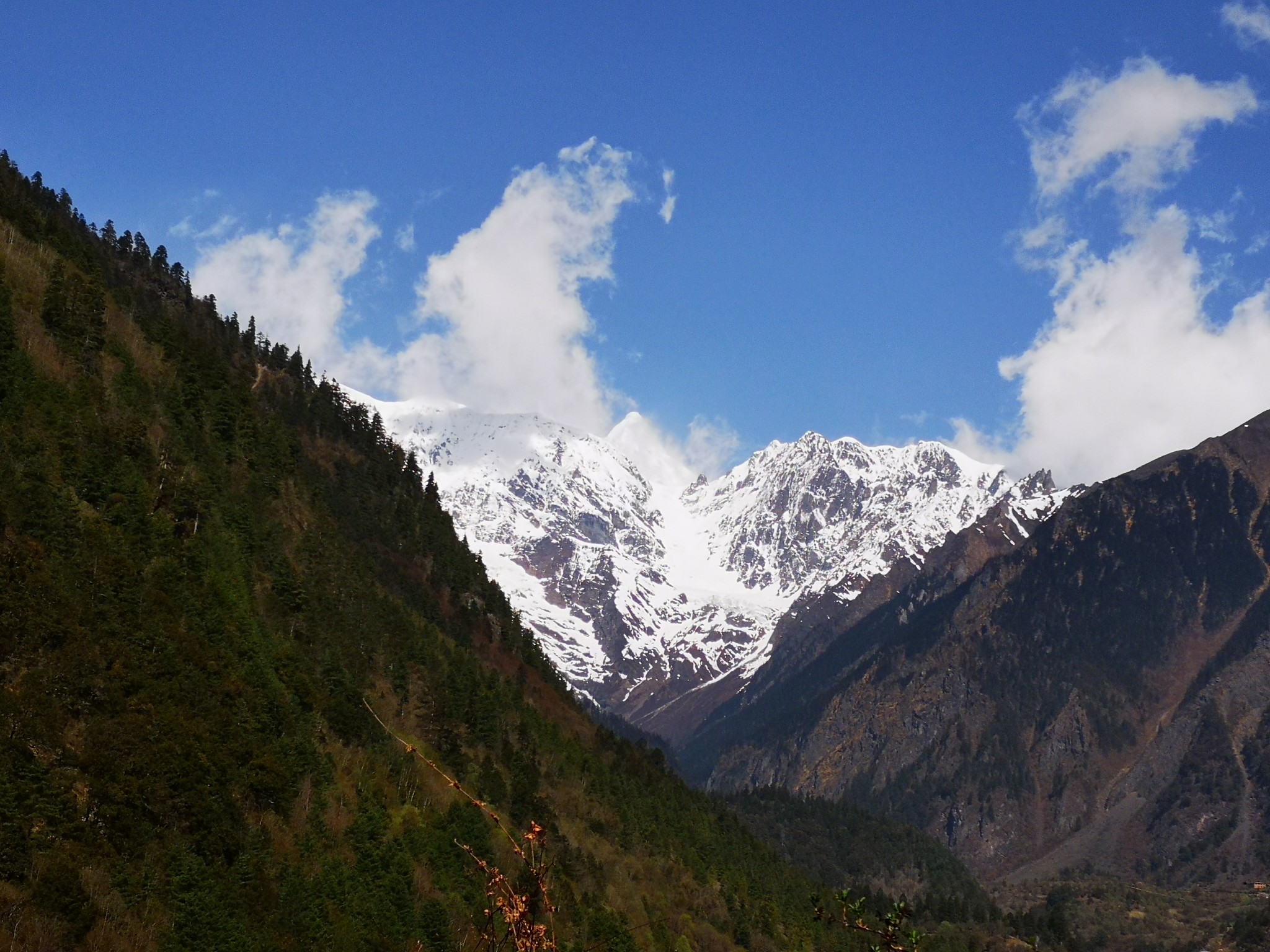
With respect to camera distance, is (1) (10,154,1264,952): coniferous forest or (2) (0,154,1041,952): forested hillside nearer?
(1) (10,154,1264,952): coniferous forest

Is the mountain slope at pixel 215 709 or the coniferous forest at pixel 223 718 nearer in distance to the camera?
the coniferous forest at pixel 223 718

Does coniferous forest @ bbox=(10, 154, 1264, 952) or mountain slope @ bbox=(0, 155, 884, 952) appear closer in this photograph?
coniferous forest @ bbox=(10, 154, 1264, 952)

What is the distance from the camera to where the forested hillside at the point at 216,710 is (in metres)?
68.3

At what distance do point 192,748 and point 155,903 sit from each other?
12.5 metres

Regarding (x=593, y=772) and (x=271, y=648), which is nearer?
(x=271, y=648)

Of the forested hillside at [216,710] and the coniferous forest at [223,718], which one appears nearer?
the coniferous forest at [223,718]

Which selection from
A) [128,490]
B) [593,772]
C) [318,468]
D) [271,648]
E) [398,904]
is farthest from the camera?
[318,468]

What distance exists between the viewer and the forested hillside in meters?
68.3

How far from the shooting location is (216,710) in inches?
3403

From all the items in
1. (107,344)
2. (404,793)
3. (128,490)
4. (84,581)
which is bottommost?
(404,793)

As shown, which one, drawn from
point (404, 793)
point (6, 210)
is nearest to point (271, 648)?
point (404, 793)

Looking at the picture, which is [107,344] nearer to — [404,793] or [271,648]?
[271,648]

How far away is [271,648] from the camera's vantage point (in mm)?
109062

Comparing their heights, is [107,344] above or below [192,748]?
above
